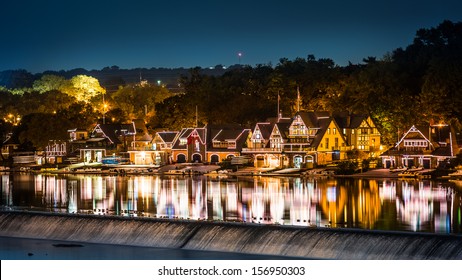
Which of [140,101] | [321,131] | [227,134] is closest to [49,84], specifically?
[140,101]

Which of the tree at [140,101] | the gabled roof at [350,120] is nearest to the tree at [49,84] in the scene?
the tree at [140,101]

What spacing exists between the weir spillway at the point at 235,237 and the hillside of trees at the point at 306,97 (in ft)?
142

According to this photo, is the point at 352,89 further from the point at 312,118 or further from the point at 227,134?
the point at 227,134

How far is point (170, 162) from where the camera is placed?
9044cm

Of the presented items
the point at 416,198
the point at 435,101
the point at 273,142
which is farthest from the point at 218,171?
the point at 416,198

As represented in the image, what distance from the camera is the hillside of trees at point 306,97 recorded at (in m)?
80.4

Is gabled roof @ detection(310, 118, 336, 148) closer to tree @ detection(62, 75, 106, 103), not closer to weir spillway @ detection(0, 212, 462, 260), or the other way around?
weir spillway @ detection(0, 212, 462, 260)

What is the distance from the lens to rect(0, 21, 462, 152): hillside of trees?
264ft

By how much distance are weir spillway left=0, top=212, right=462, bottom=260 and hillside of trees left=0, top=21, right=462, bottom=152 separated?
43260 mm

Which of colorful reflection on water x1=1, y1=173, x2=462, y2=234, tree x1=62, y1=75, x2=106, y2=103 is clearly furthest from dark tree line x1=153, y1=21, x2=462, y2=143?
tree x1=62, y1=75, x2=106, y2=103

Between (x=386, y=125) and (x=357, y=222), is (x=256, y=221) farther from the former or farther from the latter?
(x=386, y=125)

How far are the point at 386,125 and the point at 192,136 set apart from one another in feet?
59.2

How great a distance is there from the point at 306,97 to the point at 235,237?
6283 centimetres

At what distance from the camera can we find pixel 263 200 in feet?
175
